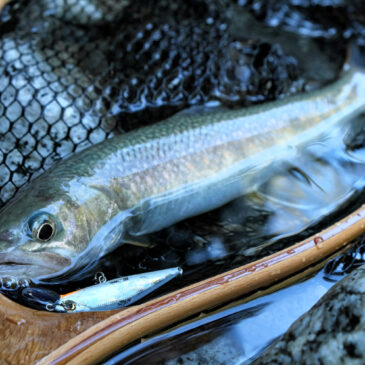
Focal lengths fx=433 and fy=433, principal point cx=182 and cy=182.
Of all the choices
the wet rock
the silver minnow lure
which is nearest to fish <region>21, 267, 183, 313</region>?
the silver minnow lure

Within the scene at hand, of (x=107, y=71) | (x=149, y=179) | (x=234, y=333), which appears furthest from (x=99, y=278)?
(x=107, y=71)

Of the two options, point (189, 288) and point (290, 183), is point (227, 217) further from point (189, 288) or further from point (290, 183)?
point (189, 288)

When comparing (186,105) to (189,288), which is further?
(186,105)

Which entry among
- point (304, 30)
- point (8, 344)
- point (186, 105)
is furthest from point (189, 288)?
point (304, 30)

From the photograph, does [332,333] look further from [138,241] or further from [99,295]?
[138,241]

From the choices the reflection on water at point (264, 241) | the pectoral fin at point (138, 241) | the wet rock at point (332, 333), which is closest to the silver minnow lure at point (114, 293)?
the reflection on water at point (264, 241)

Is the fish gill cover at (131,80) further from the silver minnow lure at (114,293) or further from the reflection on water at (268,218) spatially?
the silver minnow lure at (114,293)
